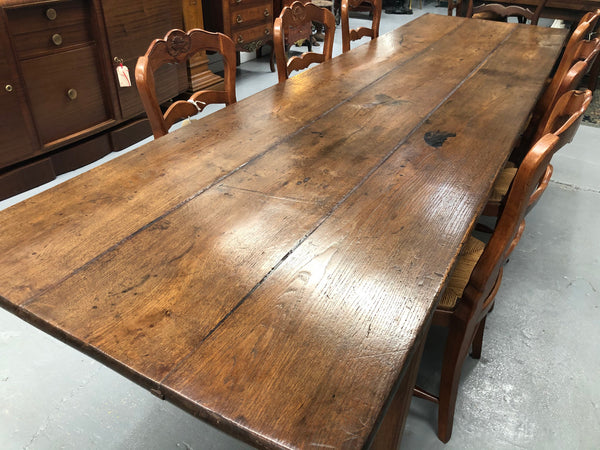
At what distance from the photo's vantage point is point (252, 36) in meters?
3.88

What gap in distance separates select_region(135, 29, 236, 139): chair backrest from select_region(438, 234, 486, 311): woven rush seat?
96 centimetres

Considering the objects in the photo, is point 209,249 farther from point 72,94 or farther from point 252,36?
point 252,36

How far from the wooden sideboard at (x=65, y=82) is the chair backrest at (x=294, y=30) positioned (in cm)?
115

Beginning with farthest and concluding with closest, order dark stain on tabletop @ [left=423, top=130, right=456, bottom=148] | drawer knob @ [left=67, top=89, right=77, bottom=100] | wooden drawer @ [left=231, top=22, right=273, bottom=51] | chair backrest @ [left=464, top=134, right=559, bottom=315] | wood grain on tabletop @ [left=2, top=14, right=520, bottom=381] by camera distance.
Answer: wooden drawer @ [left=231, top=22, right=273, bottom=51] < drawer knob @ [left=67, top=89, right=77, bottom=100] < dark stain on tabletop @ [left=423, top=130, right=456, bottom=148] < chair backrest @ [left=464, top=134, right=559, bottom=315] < wood grain on tabletop @ [left=2, top=14, right=520, bottom=381]

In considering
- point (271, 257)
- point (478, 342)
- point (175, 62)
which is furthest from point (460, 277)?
point (175, 62)

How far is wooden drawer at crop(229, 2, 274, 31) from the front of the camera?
3.66 meters

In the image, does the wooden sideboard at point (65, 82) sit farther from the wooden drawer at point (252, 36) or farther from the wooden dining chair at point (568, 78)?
the wooden dining chair at point (568, 78)

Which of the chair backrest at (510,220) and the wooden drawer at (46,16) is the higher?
the wooden drawer at (46,16)

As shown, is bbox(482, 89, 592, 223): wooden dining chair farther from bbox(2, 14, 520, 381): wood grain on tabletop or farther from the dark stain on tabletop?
bbox(2, 14, 520, 381): wood grain on tabletop

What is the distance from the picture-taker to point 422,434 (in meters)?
1.36

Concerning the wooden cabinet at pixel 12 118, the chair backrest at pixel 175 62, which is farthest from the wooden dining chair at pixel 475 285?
the wooden cabinet at pixel 12 118

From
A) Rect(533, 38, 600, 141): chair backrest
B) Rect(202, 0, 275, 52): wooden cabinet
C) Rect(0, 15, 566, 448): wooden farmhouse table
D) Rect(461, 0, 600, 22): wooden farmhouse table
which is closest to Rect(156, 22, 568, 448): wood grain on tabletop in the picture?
Rect(0, 15, 566, 448): wooden farmhouse table

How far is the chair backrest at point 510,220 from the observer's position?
0.85 metres

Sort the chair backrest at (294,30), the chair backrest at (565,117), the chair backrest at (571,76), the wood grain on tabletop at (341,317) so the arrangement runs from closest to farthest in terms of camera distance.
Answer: the wood grain on tabletop at (341,317) < the chair backrest at (565,117) < the chair backrest at (571,76) < the chair backrest at (294,30)
